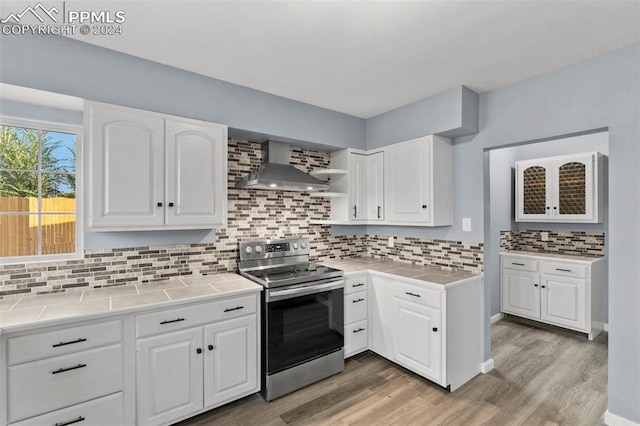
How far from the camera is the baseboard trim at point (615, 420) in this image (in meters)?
2.02

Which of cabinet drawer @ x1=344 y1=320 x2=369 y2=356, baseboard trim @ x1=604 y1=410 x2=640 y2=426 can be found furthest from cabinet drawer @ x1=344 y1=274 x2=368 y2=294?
baseboard trim @ x1=604 y1=410 x2=640 y2=426

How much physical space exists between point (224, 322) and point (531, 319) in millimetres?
3930

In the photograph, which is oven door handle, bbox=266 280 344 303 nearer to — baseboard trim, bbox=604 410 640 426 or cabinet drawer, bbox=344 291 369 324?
cabinet drawer, bbox=344 291 369 324

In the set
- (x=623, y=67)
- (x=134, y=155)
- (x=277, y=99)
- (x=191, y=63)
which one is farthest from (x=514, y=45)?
(x=134, y=155)

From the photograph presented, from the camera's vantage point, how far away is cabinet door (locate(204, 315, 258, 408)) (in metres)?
2.15

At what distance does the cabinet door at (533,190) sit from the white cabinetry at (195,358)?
3.92m

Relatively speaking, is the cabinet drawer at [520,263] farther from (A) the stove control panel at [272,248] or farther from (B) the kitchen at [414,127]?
(A) the stove control panel at [272,248]

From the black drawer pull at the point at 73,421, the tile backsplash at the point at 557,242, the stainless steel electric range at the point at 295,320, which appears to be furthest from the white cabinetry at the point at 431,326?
the black drawer pull at the point at 73,421

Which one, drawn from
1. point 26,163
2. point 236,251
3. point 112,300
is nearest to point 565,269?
point 236,251

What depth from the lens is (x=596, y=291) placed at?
3.59m

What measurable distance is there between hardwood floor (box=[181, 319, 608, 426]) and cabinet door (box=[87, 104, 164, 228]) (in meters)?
1.52

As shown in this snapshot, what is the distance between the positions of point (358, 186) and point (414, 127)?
0.87m

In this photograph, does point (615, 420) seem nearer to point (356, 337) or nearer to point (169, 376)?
point (356, 337)

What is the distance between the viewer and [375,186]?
3.46 meters
